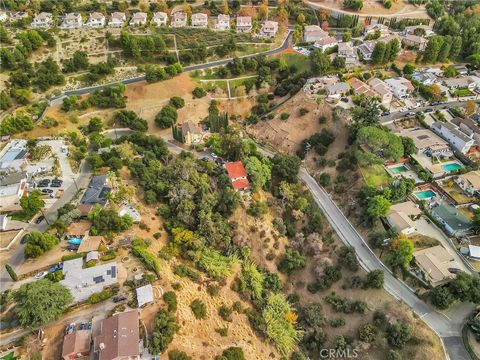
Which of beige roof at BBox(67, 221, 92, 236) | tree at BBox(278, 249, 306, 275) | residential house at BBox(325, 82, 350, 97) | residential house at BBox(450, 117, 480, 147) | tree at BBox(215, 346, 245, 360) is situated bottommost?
tree at BBox(278, 249, 306, 275)

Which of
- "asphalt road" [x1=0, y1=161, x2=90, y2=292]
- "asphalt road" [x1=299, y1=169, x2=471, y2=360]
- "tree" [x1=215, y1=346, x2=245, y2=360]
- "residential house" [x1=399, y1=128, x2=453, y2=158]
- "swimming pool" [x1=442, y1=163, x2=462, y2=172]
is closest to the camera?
"tree" [x1=215, y1=346, x2=245, y2=360]

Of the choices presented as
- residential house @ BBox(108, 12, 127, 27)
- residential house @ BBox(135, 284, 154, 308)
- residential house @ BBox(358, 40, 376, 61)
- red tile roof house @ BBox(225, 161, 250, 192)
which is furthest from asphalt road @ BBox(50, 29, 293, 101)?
residential house @ BBox(135, 284, 154, 308)

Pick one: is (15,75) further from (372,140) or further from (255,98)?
(372,140)

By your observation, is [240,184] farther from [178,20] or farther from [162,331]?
[178,20]

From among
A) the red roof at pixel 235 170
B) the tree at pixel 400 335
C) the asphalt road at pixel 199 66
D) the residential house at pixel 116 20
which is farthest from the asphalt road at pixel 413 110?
the residential house at pixel 116 20

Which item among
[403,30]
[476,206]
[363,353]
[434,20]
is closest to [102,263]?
[363,353]

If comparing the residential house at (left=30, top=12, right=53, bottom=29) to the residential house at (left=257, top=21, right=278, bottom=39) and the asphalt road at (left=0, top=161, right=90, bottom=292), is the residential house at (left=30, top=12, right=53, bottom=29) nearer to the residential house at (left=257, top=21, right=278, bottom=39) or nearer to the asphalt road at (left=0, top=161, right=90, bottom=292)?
the asphalt road at (left=0, top=161, right=90, bottom=292)
